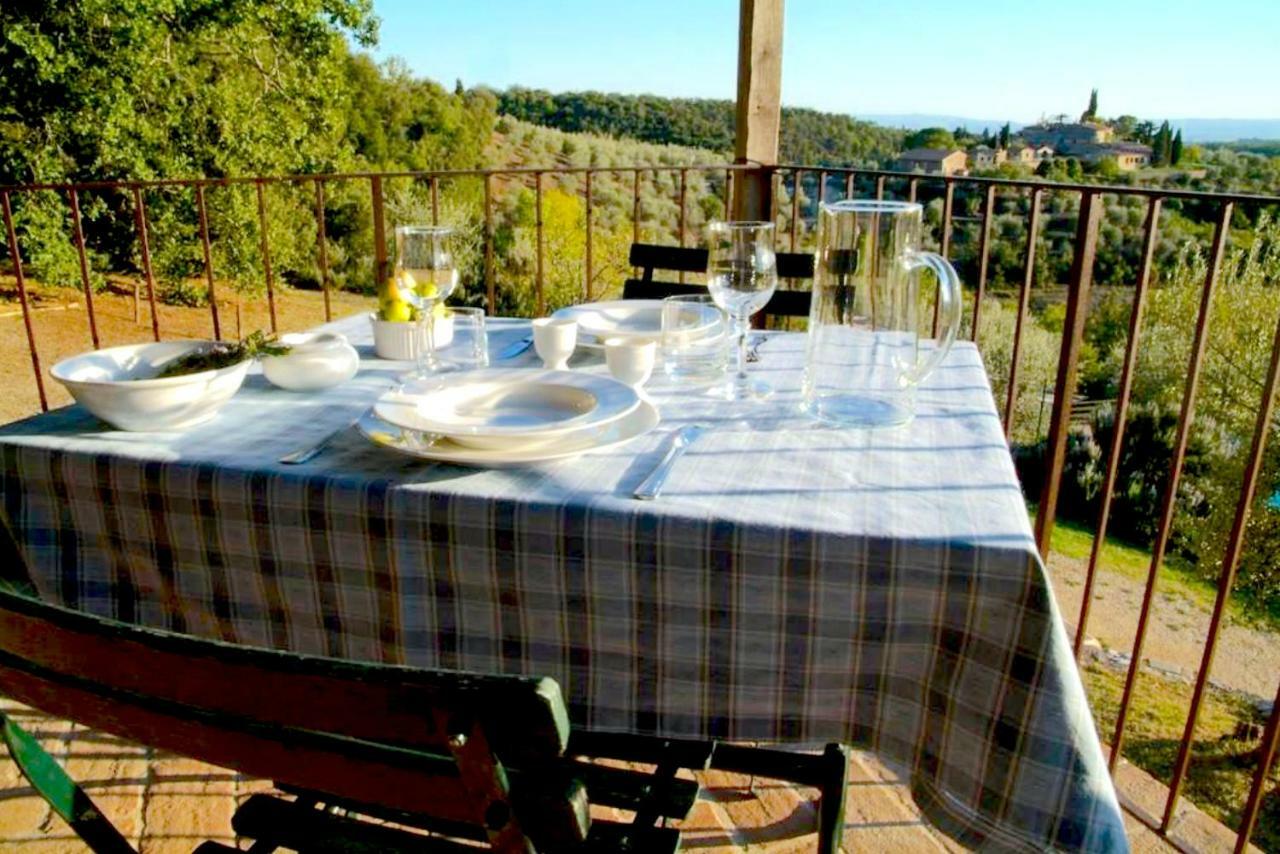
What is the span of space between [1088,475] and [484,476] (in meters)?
18.3

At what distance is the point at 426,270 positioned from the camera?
1486 millimetres

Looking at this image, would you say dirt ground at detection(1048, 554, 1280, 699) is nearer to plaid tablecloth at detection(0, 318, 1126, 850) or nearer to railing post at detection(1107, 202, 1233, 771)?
railing post at detection(1107, 202, 1233, 771)

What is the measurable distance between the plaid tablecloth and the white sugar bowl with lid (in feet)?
0.61

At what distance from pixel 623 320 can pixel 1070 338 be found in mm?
927

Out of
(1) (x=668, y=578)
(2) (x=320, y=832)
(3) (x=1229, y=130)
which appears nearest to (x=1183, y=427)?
(1) (x=668, y=578)

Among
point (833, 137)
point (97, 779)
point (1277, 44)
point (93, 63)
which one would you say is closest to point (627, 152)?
point (833, 137)

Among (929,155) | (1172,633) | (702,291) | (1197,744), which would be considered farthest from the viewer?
(1172,633)

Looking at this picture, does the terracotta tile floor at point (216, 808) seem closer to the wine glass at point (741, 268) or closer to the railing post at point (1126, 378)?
the railing post at point (1126, 378)

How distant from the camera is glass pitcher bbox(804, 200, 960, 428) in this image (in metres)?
1.16

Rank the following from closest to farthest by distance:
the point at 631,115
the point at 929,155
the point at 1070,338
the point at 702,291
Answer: the point at 1070,338
the point at 702,291
the point at 929,155
the point at 631,115

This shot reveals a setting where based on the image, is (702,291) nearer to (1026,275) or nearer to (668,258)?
(668,258)

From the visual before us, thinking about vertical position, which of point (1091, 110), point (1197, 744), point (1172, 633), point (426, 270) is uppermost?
point (1091, 110)

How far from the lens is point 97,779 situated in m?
1.76

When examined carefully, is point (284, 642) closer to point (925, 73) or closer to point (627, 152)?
point (627, 152)
